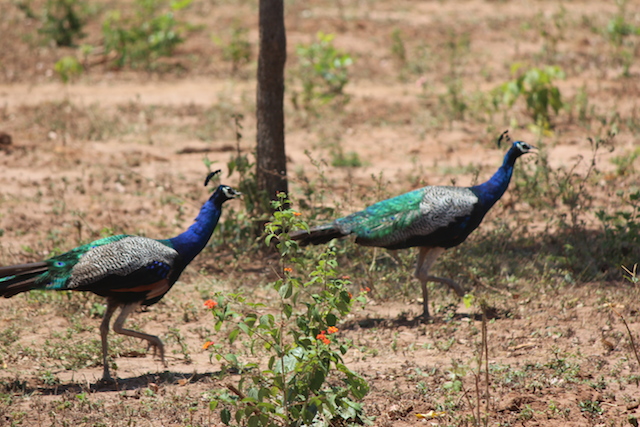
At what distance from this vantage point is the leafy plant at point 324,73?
459 inches

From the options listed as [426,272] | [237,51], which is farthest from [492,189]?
[237,51]

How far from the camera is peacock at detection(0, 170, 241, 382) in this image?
4969 millimetres

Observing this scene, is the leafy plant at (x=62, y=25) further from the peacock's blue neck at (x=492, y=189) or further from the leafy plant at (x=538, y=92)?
the peacock's blue neck at (x=492, y=189)

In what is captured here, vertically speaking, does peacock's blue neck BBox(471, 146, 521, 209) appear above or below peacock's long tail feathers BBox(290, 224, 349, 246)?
above

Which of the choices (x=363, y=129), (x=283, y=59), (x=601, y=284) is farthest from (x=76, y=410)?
(x=363, y=129)

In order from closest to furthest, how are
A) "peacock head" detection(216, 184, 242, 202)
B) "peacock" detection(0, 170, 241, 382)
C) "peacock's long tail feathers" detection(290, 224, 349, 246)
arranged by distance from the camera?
"peacock" detection(0, 170, 241, 382)
"peacock head" detection(216, 184, 242, 202)
"peacock's long tail feathers" detection(290, 224, 349, 246)

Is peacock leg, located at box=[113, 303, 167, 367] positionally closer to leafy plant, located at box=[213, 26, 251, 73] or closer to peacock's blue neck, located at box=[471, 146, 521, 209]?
peacock's blue neck, located at box=[471, 146, 521, 209]

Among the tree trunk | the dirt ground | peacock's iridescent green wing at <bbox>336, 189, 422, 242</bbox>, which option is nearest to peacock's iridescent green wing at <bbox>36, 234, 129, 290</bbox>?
the dirt ground

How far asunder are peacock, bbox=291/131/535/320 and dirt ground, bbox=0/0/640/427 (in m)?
0.58

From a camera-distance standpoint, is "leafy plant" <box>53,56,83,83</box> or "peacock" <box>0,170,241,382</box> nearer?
"peacock" <box>0,170,241,382</box>

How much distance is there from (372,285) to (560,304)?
1.61 metres

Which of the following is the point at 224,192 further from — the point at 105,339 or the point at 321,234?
the point at 105,339

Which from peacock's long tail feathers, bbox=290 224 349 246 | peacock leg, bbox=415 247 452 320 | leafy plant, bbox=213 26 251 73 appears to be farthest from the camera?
leafy plant, bbox=213 26 251 73

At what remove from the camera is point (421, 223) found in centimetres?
609
